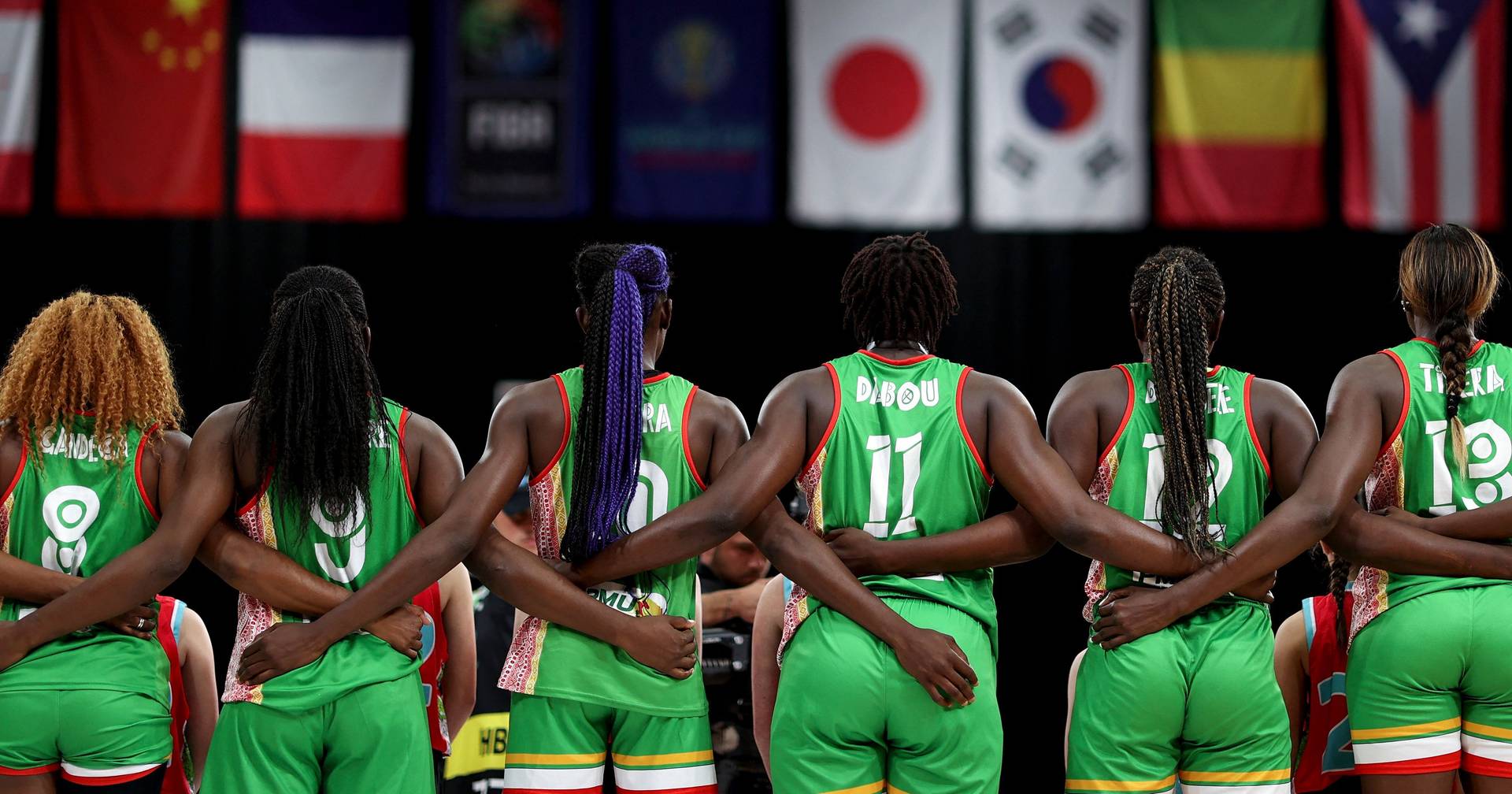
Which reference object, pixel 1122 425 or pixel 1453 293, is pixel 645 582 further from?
pixel 1453 293

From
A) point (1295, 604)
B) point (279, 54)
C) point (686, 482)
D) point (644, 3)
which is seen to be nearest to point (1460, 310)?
point (686, 482)

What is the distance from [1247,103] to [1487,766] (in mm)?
4599

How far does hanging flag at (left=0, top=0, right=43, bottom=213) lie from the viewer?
23.5ft

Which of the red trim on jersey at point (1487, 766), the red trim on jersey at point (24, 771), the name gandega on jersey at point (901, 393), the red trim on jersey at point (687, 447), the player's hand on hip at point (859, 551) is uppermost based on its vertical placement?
the name gandega on jersey at point (901, 393)

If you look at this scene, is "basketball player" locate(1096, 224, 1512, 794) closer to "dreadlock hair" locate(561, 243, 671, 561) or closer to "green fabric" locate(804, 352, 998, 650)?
"green fabric" locate(804, 352, 998, 650)

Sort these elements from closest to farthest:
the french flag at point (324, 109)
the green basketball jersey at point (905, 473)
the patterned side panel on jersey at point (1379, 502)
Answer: the green basketball jersey at point (905, 473) < the patterned side panel on jersey at point (1379, 502) < the french flag at point (324, 109)

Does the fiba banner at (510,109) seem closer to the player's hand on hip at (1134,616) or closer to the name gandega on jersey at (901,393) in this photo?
the name gandega on jersey at (901,393)

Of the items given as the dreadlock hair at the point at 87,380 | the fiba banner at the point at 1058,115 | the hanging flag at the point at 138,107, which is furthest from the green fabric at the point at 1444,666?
the hanging flag at the point at 138,107

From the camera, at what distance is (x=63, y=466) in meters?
3.46

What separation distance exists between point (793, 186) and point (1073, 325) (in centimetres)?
179

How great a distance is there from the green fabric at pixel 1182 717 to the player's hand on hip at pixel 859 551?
1.93ft

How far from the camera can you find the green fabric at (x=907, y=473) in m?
3.38

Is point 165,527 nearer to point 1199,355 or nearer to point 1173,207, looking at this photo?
point 1199,355

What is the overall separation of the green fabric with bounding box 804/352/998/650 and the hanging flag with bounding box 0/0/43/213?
5.50 m
